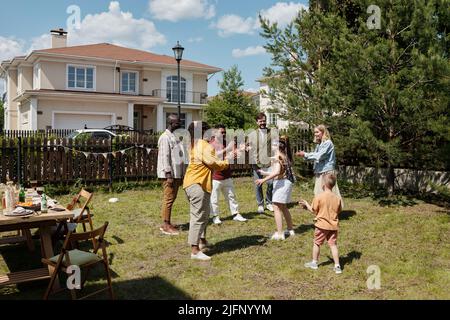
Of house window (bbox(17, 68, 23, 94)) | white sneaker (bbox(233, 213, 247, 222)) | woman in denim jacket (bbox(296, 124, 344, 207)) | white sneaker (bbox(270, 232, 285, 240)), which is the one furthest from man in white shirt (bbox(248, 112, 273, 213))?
house window (bbox(17, 68, 23, 94))

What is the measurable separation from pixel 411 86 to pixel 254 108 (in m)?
→ 21.9

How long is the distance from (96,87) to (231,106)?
10408mm

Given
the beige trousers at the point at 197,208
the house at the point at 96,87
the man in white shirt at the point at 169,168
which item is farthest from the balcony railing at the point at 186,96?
the beige trousers at the point at 197,208

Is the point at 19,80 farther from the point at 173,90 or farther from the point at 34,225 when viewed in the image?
the point at 34,225

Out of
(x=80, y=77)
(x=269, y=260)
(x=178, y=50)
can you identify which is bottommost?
(x=269, y=260)

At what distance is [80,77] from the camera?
3062 centimetres

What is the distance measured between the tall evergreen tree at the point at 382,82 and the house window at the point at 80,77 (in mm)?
22494

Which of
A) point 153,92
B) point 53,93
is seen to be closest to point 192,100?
point 153,92

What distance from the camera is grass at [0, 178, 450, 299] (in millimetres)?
4801

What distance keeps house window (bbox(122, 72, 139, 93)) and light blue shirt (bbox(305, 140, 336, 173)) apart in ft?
90.2

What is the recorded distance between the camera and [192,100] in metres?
35.2

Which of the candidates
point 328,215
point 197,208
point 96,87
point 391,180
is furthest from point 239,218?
point 96,87

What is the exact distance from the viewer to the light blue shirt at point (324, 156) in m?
7.22

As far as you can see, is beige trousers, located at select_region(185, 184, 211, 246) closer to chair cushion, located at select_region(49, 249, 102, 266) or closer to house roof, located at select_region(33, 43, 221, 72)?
chair cushion, located at select_region(49, 249, 102, 266)
